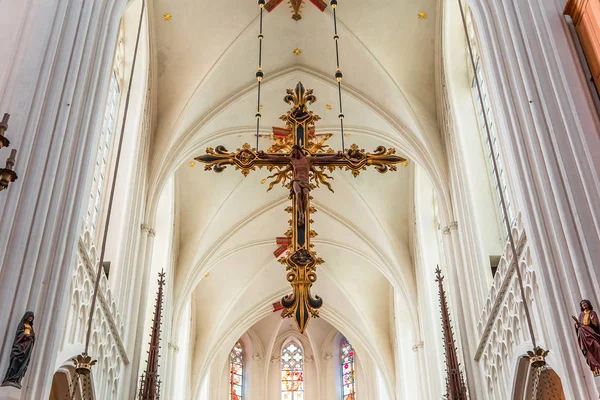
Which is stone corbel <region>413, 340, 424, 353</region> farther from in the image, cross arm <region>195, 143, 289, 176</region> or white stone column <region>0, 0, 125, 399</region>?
white stone column <region>0, 0, 125, 399</region>

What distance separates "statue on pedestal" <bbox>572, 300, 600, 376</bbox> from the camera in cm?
594

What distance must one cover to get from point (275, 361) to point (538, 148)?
20.2 meters

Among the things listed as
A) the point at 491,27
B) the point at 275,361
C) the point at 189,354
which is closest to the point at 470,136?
the point at 491,27

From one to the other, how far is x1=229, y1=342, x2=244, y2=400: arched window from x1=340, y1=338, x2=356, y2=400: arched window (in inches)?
140

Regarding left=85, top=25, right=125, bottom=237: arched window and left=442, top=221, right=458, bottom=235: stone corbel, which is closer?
left=85, top=25, right=125, bottom=237: arched window

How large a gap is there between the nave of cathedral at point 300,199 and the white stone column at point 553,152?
0.08 ft

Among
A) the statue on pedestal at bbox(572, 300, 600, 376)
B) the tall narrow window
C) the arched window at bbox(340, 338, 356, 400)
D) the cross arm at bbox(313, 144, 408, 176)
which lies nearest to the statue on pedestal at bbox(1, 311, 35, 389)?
the cross arm at bbox(313, 144, 408, 176)

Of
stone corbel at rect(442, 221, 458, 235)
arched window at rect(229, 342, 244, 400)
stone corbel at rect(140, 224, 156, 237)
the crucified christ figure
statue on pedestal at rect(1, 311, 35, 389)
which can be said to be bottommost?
statue on pedestal at rect(1, 311, 35, 389)

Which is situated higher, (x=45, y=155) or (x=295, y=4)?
(x=295, y=4)

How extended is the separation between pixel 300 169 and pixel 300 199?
1.34 feet

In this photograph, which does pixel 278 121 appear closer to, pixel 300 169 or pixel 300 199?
pixel 300 169

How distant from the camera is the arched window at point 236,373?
24797mm

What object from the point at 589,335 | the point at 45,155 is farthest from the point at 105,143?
the point at 589,335

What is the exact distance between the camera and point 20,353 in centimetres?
584
